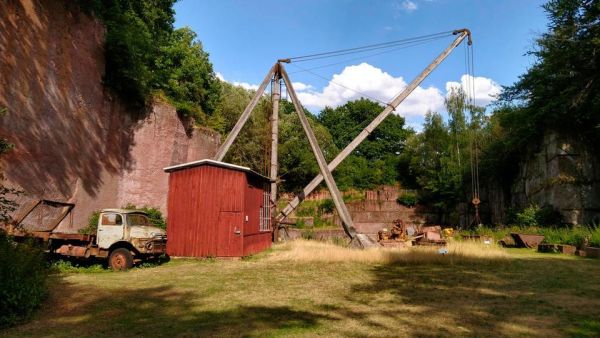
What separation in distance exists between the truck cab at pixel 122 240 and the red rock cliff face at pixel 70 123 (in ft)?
12.0

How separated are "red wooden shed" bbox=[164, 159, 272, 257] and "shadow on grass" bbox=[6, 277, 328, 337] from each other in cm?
665

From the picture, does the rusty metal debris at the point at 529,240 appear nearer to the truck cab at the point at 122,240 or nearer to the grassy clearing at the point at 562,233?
the grassy clearing at the point at 562,233

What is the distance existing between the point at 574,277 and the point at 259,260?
32.4 ft

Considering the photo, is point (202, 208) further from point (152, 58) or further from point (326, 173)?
point (152, 58)

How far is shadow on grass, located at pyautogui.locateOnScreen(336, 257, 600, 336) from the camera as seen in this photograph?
620 centimetres

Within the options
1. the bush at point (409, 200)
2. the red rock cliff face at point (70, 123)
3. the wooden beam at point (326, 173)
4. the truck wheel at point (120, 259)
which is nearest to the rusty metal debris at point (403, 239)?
the wooden beam at point (326, 173)

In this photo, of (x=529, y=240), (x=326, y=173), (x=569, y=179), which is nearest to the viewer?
(x=529, y=240)

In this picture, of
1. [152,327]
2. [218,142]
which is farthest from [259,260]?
[218,142]

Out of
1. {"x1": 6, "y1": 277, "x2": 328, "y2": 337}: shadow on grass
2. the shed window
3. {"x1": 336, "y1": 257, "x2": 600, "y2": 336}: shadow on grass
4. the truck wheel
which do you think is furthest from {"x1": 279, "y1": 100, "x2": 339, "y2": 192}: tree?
{"x1": 6, "y1": 277, "x2": 328, "y2": 337}: shadow on grass

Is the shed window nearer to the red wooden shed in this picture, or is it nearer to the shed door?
the red wooden shed

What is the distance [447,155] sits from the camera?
1459 inches

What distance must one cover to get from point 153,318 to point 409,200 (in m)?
33.9

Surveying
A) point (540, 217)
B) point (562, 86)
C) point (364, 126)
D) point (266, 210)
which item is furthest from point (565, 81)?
point (364, 126)

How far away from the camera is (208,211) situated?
51.1ft
